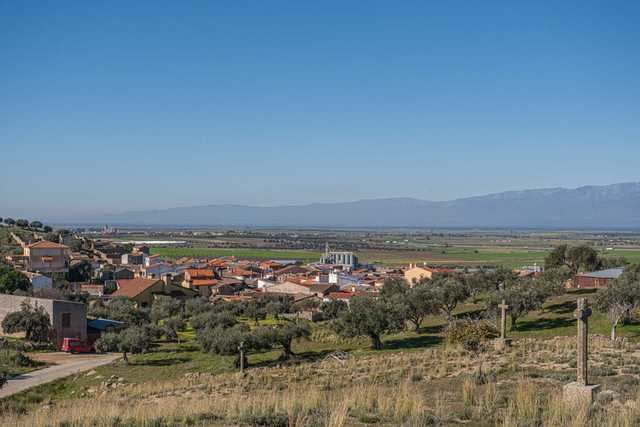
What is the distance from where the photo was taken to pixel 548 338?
3092 cm

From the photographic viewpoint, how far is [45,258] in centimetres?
7325

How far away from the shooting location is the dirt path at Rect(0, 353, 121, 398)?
2453 centimetres

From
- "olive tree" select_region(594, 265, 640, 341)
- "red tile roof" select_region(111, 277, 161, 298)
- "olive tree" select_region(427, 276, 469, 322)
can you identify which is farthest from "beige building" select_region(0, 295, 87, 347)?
"olive tree" select_region(594, 265, 640, 341)

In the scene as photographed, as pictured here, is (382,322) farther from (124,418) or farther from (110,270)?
(110,270)

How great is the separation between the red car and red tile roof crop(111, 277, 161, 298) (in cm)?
2085

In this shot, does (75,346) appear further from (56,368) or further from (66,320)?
(56,368)

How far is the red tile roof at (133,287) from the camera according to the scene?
191ft

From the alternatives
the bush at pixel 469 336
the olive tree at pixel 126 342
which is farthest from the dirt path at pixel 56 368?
the bush at pixel 469 336

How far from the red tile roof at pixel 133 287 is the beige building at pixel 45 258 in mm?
14411

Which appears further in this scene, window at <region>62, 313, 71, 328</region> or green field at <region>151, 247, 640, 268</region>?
green field at <region>151, 247, 640, 268</region>

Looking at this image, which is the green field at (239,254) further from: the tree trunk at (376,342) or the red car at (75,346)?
the tree trunk at (376,342)

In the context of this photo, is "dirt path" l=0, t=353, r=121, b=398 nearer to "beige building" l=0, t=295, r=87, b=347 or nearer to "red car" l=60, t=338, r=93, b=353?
"red car" l=60, t=338, r=93, b=353

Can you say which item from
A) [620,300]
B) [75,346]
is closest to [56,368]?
[75,346]

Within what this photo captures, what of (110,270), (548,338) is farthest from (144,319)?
(110,270)
